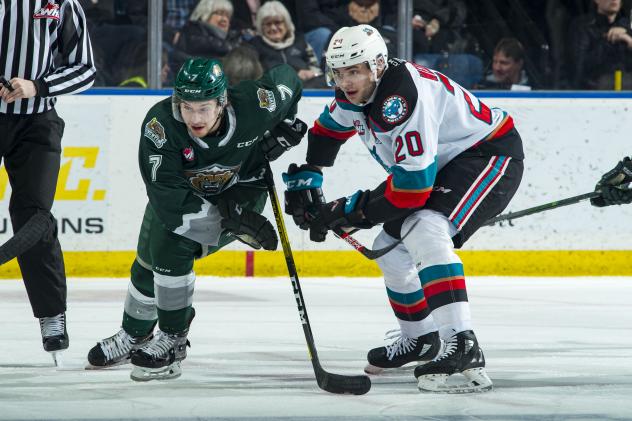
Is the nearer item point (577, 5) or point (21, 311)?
point (21, 311)

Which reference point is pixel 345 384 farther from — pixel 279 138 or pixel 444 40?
pixel 444 40

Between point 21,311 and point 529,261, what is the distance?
2.41 metres

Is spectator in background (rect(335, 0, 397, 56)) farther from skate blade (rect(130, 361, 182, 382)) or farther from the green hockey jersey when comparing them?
skate blade (rect(130, 361, 182, 382))

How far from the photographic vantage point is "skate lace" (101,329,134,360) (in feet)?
11.0

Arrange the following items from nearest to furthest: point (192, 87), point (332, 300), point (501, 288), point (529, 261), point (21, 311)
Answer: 1. point (192, 87)
2. point (21, 311)
3. point (332, 300)
4. point (501, 288)
5. point (529, 261)

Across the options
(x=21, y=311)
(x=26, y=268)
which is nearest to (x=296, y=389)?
A: (x=26, y=268)

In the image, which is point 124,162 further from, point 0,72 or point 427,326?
point 427,326

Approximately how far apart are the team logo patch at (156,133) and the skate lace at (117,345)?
62 cm

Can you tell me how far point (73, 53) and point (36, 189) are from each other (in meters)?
0.43

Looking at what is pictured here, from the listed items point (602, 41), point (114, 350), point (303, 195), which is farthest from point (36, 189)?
point (602, 41)

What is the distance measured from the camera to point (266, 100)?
127 inches

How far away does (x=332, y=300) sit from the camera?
500 centimetres

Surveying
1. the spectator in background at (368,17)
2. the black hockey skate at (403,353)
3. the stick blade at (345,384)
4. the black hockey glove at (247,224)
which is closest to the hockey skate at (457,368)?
the stick blade at (345,384)

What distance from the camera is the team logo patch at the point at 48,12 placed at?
345 cm
